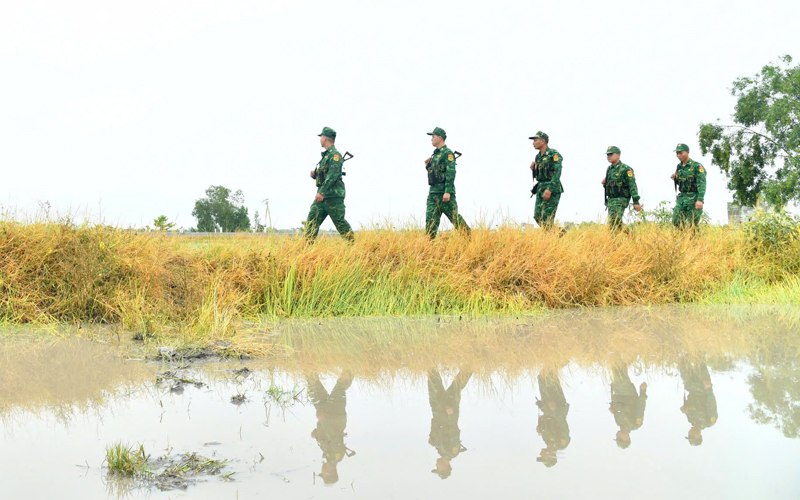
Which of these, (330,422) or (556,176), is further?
(556,176)

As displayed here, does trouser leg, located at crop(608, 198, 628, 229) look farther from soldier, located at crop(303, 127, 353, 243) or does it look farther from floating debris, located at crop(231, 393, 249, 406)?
floating debris, located at crop(231, 393, 249, 406)

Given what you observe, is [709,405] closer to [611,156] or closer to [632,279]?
[632,279]

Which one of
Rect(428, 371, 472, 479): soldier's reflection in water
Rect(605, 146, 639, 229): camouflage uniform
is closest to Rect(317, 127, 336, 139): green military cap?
Rect(605, 146, 639, 229): camouflage uniform

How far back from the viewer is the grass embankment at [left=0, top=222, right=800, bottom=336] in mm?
8180

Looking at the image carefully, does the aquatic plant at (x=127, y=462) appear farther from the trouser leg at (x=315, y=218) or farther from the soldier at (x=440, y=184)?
the soldier at (x=440, y=184)

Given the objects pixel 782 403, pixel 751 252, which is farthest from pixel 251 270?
pixel 751 252

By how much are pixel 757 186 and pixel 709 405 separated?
41.3 metres

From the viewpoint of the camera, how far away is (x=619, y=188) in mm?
14031

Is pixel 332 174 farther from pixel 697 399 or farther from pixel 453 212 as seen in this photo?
pixel 697 399

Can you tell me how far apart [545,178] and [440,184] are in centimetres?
242

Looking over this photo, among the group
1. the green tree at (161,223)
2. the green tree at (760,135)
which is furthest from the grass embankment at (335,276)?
the green tree at (760,135)

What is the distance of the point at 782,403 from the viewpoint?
14.4 ft

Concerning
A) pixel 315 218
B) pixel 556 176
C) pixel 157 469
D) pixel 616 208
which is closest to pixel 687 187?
pixel 616 208

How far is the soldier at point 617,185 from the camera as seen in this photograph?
13883 mm
